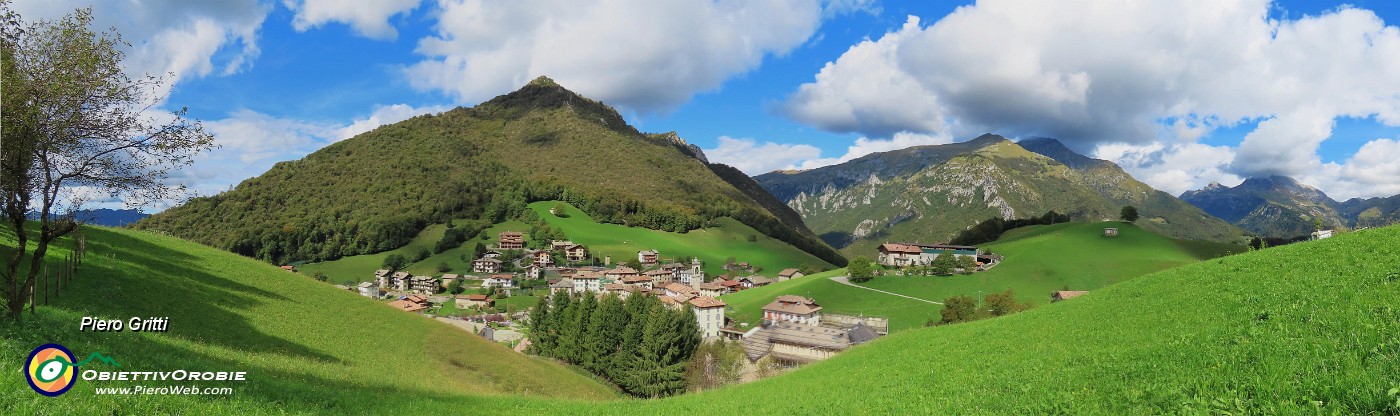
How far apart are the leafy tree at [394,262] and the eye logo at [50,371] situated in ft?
551

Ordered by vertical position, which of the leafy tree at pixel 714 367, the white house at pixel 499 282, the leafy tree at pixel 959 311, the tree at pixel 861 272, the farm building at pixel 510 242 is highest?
the farm building at pixel 510 242

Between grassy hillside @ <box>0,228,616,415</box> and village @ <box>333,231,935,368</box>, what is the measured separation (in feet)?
45.8

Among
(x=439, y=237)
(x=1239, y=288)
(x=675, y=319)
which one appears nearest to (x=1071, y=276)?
(x=675, y=319)

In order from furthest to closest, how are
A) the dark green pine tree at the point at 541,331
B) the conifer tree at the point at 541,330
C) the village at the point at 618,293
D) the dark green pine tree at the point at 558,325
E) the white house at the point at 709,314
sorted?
the white house at the point at 709,314
the village at the point at 618,293
the conifer tree at the point at 541,330
the dark green pine tree at the point at 541,331
the dark green pine tree at the point at 558,325

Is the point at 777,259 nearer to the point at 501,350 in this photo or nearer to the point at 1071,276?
the point at 1071,276

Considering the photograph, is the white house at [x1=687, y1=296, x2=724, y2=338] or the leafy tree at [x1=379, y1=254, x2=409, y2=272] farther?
the leafy tree at [x1=379, y1=254, x2=409, y2=272]

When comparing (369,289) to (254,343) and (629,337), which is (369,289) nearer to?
(629,337)

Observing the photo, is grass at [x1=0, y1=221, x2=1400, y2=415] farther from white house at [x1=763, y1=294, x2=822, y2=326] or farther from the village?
white house at [x1=763, y1=294, x2=822, y2=326]

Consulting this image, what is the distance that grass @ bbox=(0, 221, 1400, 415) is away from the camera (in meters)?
9.09

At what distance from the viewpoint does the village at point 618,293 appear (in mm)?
68562

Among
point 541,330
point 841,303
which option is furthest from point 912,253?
point 541,330

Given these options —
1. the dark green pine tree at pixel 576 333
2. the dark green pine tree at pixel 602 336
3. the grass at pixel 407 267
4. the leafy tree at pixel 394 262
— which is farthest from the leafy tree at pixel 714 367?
the leafy tree at pixel 394 262

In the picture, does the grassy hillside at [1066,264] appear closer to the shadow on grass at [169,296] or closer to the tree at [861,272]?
the tree at [861,272]

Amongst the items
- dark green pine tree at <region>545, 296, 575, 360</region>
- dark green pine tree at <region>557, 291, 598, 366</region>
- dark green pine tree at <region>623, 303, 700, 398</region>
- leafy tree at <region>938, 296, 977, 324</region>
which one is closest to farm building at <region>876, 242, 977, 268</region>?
leafy tree at <region>938, 296, 977, 324</region>
